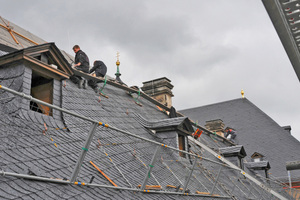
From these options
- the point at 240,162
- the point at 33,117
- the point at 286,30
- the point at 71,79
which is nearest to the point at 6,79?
the point at 33,117

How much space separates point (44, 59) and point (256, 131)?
26986 mm

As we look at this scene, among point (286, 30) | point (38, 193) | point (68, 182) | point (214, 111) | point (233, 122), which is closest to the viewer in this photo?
point (286, 30)

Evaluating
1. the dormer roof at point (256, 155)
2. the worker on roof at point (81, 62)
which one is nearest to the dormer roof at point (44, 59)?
the worker on roof at point (81, 62)

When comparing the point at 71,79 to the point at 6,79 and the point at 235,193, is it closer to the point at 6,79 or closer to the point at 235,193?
the point at 6,79

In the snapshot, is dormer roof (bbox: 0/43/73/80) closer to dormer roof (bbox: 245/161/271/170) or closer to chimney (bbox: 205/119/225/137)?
dormer roof (bbox: 245/161/271/170)

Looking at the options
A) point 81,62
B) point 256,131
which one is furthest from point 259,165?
point 81,62

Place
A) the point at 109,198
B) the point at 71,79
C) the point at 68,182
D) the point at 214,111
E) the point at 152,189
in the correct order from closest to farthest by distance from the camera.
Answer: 1. the point at 68,182
2. the point at 109,198
3. the point at 152,189
4. the point at 71,79
5. the point at 214,111

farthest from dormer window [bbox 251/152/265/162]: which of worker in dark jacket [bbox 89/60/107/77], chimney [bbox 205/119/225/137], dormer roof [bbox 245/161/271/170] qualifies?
worker in dark jacket [bbox 89/60/107/77]

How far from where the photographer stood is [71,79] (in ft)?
38.3

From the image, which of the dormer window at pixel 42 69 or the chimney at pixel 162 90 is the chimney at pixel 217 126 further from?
the dormer window at pixel 42 69

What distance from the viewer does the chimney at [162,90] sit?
2303 centimetres

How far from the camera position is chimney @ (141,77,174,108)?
23.0 m

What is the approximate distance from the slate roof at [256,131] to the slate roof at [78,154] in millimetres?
18602

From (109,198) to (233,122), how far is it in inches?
1186
